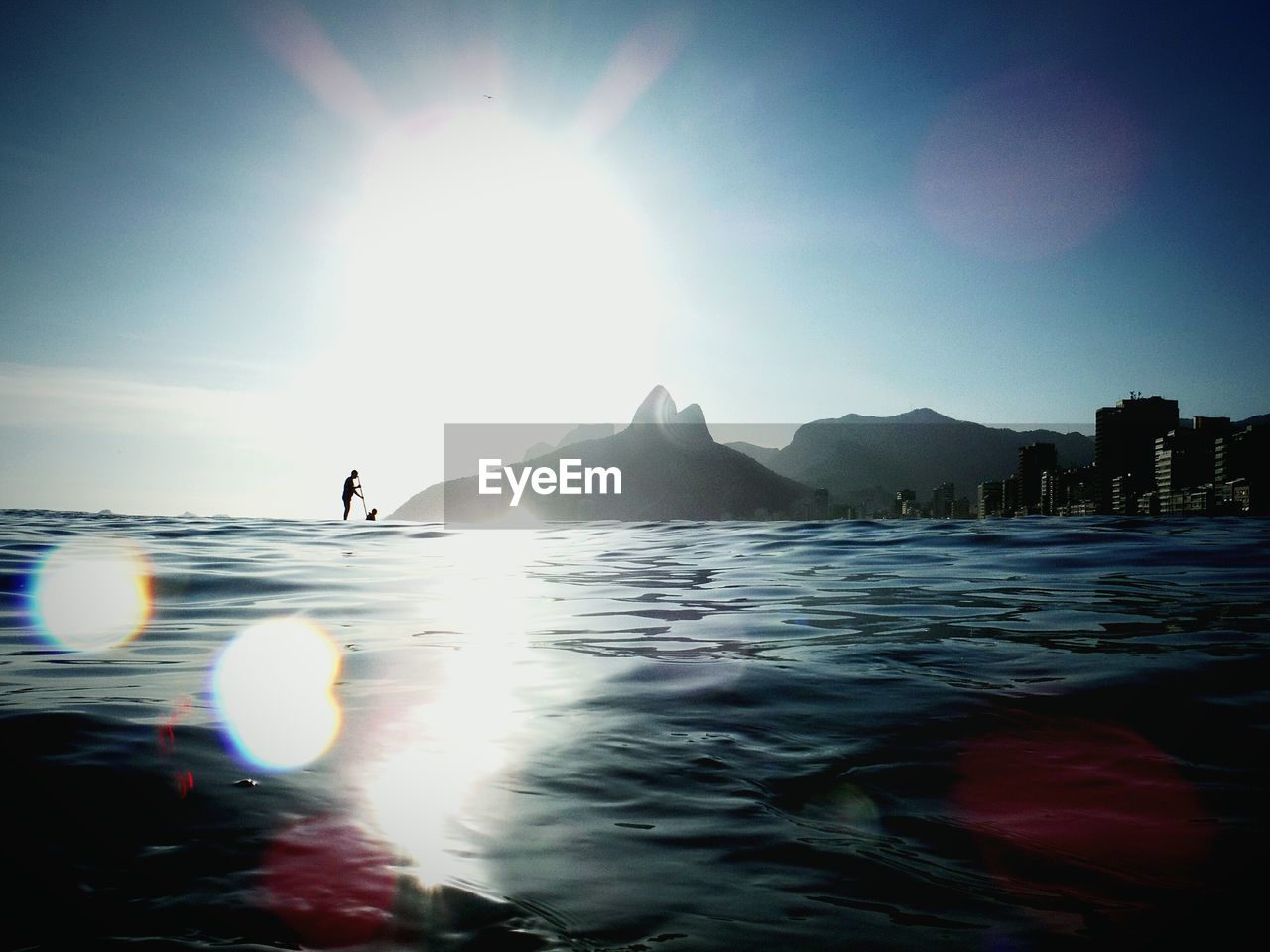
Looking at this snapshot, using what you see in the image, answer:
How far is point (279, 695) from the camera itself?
4871 millimetres

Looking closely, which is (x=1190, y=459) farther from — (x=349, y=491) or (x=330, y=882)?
(x=330, y=882)

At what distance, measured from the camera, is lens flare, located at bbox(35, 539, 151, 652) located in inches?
278

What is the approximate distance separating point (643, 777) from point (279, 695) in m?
2.77

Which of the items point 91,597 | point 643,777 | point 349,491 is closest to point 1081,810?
point 643,777

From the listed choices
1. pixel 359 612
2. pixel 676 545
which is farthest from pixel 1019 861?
pixel 676 545

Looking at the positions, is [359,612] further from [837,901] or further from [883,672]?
[837,901]

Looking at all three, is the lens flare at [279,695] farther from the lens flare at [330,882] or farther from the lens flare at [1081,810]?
the lens flare at [1081,810]

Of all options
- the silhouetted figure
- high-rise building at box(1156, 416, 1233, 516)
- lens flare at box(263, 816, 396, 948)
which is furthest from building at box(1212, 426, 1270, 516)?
lens flare at box(263, 816, 396, 948)

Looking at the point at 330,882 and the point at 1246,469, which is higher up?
the point at 1246,469

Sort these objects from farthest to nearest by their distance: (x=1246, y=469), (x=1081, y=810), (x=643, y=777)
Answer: (x=1246, y=469), (x=643, y=777), (x=1081, y=810)

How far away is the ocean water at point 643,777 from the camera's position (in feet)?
7.20

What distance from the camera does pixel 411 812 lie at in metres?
3.01

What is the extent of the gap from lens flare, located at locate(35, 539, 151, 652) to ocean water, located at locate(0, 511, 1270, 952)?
0.12 m

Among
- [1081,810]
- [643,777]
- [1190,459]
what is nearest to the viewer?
[1081,810]
